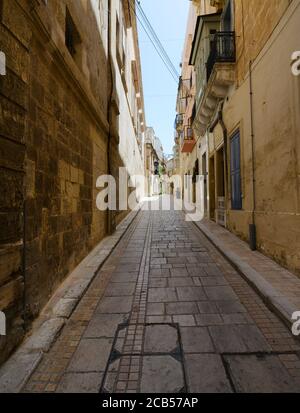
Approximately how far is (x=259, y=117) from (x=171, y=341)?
5.30 m

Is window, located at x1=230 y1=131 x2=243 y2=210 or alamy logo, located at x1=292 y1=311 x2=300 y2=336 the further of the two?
window, located at x1=230 y1=131 x2=243 y2=210

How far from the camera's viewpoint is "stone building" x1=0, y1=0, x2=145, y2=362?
241 cm

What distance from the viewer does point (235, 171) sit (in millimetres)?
7914

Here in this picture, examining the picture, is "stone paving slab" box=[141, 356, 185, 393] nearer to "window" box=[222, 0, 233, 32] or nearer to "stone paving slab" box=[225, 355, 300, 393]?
"stone paving slab" box=[225, 355, 300, 393]

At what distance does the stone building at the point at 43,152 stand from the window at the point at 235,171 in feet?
13.7

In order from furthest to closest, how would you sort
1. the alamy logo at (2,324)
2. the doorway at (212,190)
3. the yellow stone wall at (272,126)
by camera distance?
the doorway at (212,190) < the yellow stone wall at (272,126) < the alamy logo at (2,324)

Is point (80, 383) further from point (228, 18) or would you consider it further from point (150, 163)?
point (150, 163)

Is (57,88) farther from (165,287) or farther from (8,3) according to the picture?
(165,287)

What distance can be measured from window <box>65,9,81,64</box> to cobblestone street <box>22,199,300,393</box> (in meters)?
4.66

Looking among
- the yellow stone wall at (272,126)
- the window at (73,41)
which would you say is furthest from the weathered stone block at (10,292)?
the window at (73,41)

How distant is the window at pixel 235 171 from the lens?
297 inches

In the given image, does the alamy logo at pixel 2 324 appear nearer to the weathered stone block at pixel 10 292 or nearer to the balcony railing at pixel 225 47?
the weathered stone block at pixel 10 292

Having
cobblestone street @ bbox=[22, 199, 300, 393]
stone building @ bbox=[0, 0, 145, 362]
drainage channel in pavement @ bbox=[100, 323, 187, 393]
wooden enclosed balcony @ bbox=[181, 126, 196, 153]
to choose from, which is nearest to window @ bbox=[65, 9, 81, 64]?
stone building @ bbox=[0, 0, 145, 362]

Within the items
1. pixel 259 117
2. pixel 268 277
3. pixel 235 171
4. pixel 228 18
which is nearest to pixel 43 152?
pixel 268 277
